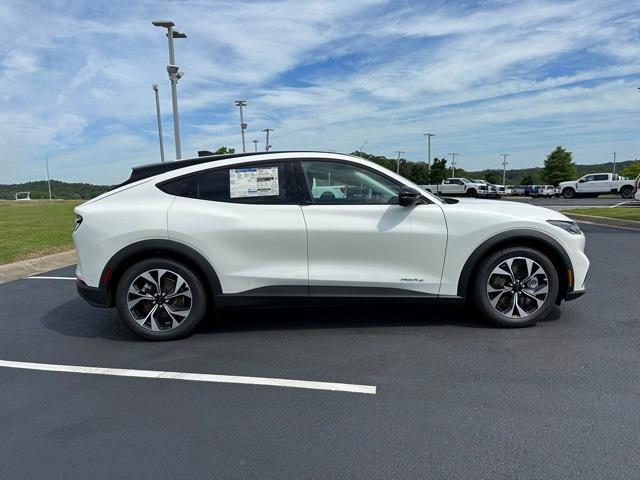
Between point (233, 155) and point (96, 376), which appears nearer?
point (96, 376)

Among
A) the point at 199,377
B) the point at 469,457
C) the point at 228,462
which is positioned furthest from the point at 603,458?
the point at 199,377

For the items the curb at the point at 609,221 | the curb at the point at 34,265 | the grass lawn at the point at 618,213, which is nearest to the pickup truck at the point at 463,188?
the grass lawn at the point at 618,213

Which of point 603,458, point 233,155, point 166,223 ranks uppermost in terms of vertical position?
point 233,155

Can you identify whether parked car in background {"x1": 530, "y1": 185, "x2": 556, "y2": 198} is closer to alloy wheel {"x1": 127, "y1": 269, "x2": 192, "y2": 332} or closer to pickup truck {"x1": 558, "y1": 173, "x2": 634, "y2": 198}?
pickup truck {"x1": 558, "y1": 173, "x2": 634, "y2": 198}

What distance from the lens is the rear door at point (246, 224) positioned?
4027 millimetres

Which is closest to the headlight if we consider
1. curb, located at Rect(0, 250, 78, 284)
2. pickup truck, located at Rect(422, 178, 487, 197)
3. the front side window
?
the front side window

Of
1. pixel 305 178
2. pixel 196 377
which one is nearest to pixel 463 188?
pixel 305 178

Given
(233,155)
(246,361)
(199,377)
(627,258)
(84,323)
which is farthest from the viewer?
(627,258)

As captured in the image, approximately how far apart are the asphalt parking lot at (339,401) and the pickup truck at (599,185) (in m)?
36.8

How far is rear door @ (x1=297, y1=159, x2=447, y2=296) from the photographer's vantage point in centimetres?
404

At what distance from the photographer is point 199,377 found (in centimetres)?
341

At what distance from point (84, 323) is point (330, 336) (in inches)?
102

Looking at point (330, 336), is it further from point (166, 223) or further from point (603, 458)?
point (603, 458)

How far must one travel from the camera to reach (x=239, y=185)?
4.16 m
